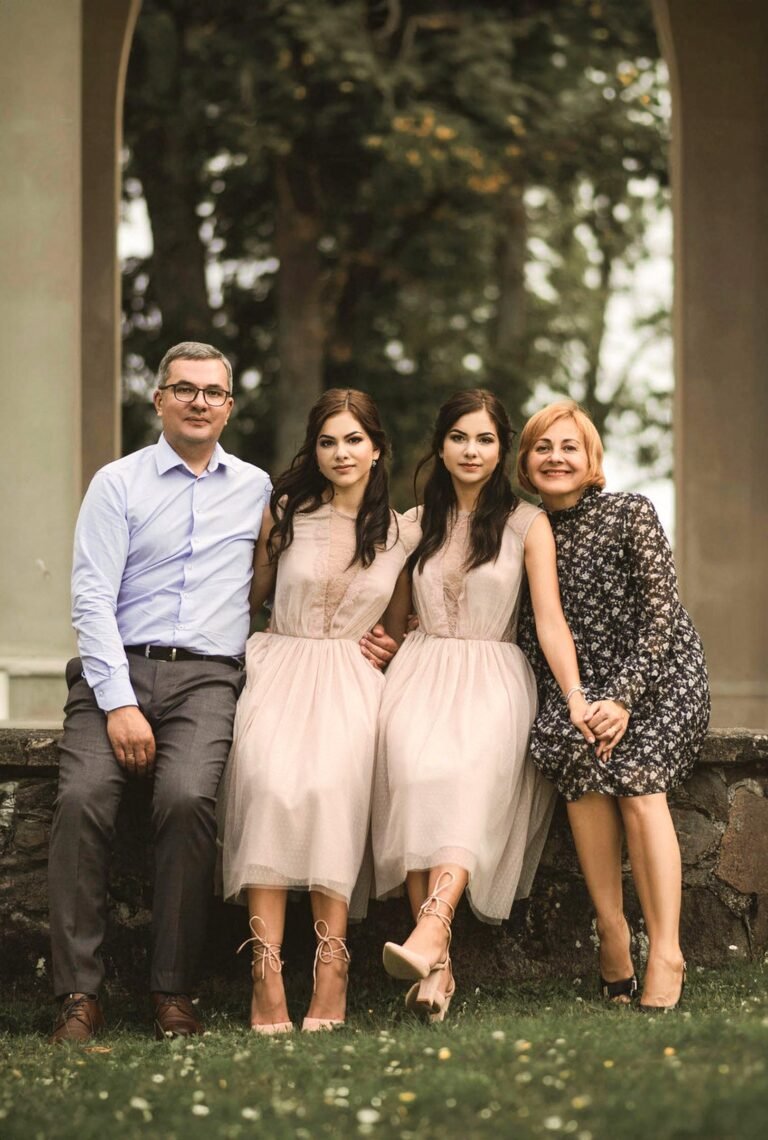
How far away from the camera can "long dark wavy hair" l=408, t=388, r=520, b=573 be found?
4516 millimetres

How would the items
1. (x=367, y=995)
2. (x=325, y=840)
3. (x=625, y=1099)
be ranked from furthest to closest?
1. (x=367, y=995)
2. (x=325, y=840)
3. (x=625, y=1099)

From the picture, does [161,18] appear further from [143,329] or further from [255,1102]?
[255,1102]

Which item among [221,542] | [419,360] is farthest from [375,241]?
[221,542]

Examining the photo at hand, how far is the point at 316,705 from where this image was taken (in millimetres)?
4324

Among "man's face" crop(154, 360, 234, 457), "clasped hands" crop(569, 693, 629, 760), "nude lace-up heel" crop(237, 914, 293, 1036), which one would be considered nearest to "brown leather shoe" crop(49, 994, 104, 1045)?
"nude lace-up heel" crop(237, 914, 293, 1036)

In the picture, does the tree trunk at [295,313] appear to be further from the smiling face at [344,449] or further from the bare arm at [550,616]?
the bare arm at [550,616]

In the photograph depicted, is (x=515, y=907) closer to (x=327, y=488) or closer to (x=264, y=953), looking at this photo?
(x=264, y=953)

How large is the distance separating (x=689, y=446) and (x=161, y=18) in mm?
6444

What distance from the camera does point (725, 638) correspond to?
7367mm

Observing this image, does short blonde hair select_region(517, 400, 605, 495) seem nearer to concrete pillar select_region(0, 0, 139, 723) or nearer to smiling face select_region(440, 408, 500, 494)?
smiling face select_region(440, 408, 500, 494)

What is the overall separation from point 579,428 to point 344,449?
719 mm

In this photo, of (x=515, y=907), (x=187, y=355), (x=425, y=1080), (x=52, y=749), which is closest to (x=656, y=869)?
(x=515, y=907)

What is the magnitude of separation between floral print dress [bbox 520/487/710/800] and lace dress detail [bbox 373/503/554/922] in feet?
0.38

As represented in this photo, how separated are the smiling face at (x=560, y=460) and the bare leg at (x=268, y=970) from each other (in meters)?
1.46
